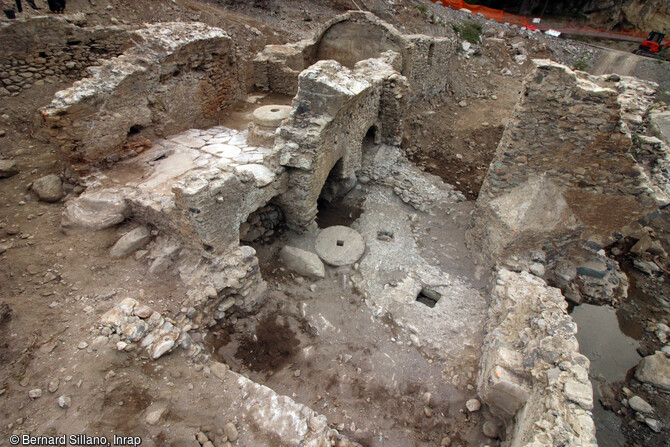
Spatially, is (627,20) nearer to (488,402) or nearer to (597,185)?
(597,185)

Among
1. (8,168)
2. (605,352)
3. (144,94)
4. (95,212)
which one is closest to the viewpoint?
(95,212)

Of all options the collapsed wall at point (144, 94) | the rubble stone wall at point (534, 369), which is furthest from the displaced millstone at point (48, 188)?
the rubble stone wall at point (534, 369)

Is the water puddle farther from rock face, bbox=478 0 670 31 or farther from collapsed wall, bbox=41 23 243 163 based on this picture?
A: rock face, bbox=478 0 670 31

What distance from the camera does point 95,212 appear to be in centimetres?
476

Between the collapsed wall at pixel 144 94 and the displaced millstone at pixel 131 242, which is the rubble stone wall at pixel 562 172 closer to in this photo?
the displaced millstone at pixel 131 242

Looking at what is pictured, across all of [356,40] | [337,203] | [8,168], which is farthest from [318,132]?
[356,40]

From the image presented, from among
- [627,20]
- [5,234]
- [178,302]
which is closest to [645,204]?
[178,302]

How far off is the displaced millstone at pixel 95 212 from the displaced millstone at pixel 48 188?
1.92 ft

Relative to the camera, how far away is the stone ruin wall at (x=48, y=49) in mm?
6820

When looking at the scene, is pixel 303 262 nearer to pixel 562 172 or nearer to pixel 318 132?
pixel 318 132

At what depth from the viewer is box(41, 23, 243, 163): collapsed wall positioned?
16.0 feet

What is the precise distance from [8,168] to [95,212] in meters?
2.12

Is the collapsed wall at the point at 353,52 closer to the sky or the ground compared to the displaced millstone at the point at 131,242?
closer to the sky

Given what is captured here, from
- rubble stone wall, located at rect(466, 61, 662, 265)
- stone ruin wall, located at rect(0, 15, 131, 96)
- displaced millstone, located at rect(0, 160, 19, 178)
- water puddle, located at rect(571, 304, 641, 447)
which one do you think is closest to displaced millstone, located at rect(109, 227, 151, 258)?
displaced millstone, located at rect(0, 160, 19, 178)
